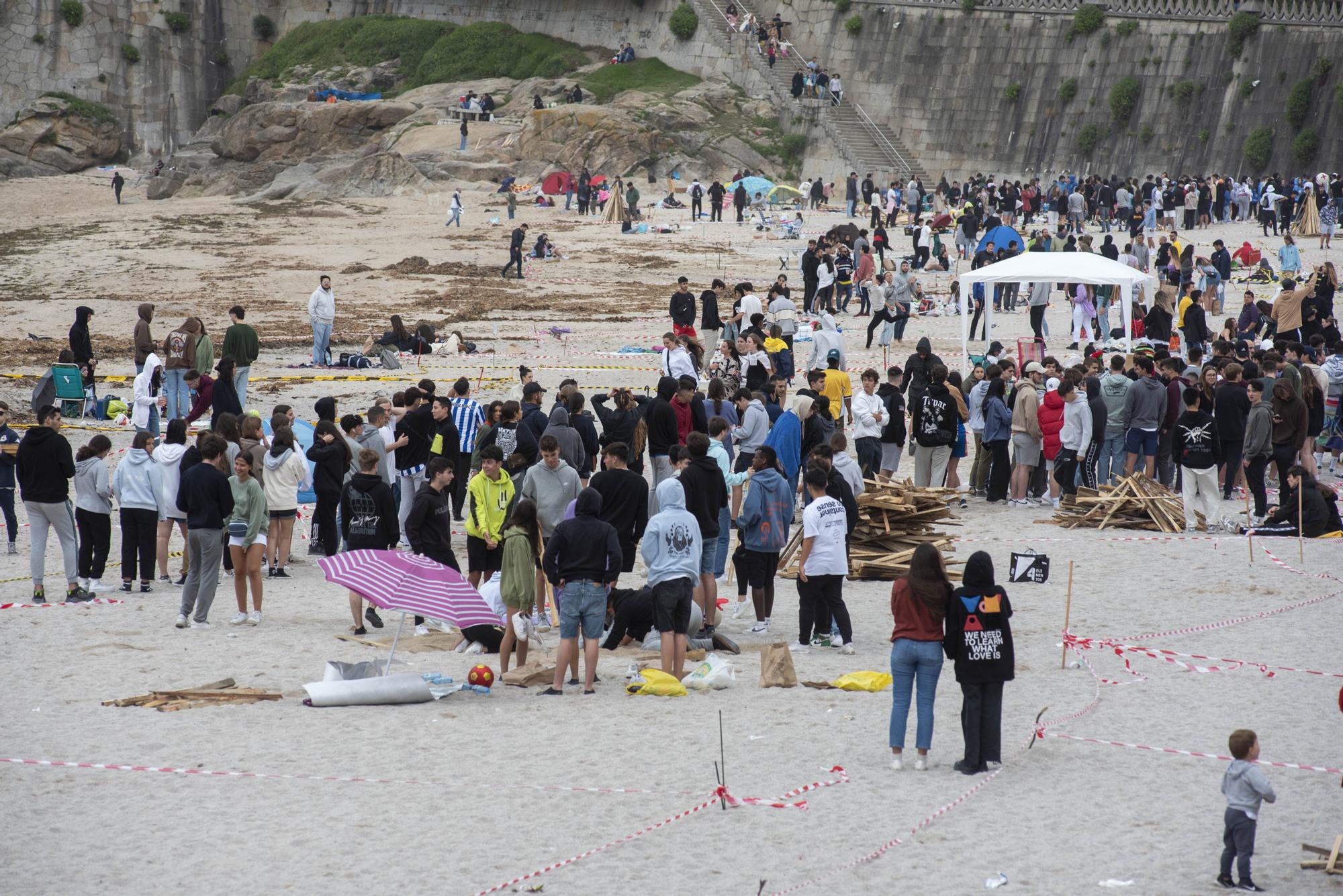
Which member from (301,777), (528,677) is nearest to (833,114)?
(528,677)

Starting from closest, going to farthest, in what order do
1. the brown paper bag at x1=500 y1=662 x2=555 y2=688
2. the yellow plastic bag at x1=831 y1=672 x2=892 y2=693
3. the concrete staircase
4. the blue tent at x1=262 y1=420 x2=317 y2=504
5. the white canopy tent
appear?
the yellow plastic bag at x1=831 y1=672 x2=892 y2=693 → the brown paper bag at x1=500 y1=662 x2=555 y2=688 → the blue tent at x1=262 y1=420 x2=317 y2=504 → the white canopy tent → the concrete staircase

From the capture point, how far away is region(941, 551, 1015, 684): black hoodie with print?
757 centimetres

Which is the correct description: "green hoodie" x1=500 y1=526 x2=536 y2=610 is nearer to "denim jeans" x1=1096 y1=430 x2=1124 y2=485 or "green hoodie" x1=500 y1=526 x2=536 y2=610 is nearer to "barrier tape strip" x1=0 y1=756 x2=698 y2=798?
"barrier tape strip" x1=0 y1=756 x2=698 y2=798

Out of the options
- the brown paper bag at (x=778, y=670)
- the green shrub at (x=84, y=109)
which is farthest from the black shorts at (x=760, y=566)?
the green shrub at (x=84, y=109)

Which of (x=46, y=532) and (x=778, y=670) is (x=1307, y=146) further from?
(x=46, y=532)

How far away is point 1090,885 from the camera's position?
6453 millimetres

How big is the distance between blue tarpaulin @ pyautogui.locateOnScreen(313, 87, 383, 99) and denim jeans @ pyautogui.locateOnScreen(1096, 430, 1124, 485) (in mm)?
48370

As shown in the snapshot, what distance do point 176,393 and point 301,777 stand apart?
1137 cm

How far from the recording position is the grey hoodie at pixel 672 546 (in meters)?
9.22

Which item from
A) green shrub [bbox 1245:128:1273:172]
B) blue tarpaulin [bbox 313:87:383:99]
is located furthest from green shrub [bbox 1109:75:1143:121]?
blue tarpaulin [bbox 313:87:383:99]

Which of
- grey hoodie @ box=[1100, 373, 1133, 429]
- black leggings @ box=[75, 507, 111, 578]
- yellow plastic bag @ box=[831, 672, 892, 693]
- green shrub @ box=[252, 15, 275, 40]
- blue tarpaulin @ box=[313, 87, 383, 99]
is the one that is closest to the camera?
yellow plastic bag @ box=[831, 672, 892, 693]

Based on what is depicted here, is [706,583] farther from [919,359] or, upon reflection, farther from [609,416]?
[919,359]

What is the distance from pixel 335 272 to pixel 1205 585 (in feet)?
82.8

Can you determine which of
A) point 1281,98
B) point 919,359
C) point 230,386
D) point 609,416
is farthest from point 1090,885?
point 1281,98
